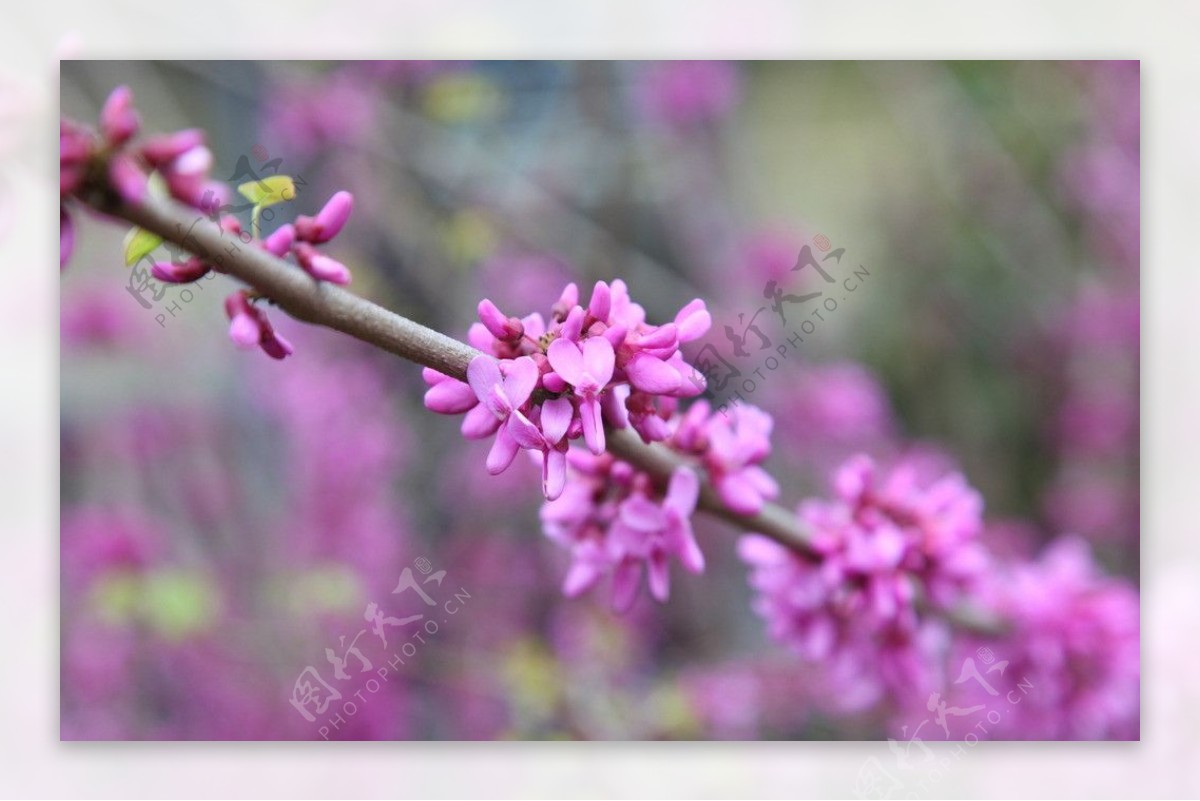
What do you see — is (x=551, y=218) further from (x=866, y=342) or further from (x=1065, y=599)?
(x=1065, y=599)

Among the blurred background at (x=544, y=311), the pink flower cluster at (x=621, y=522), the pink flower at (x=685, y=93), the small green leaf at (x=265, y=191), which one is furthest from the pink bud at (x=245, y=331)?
the pink flower at (x=685, y=93)

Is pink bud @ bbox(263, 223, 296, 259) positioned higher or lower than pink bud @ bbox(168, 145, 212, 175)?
lower

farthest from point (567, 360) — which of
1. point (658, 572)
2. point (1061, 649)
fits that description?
point (1061, 649)

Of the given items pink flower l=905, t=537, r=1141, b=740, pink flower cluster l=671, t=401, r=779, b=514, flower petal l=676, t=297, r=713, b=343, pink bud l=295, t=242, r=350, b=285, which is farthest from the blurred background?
pink bud l=295, t=242, r=350, b=285

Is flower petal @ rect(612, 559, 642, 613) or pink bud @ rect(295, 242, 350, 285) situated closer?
pink bud @ rect(295, 242, 350, 285)

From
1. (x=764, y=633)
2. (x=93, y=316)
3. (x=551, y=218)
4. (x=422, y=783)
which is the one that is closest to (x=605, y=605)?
(x=764, y=633)

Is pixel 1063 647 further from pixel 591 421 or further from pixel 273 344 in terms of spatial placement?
pixel 273 344

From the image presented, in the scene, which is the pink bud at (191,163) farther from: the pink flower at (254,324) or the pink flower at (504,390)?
the pink flower at (504,390)

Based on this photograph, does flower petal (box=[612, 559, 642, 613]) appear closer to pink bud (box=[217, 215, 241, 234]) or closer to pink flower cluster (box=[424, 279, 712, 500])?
pink flower cluster (box=[424, 279, 712, 500])
